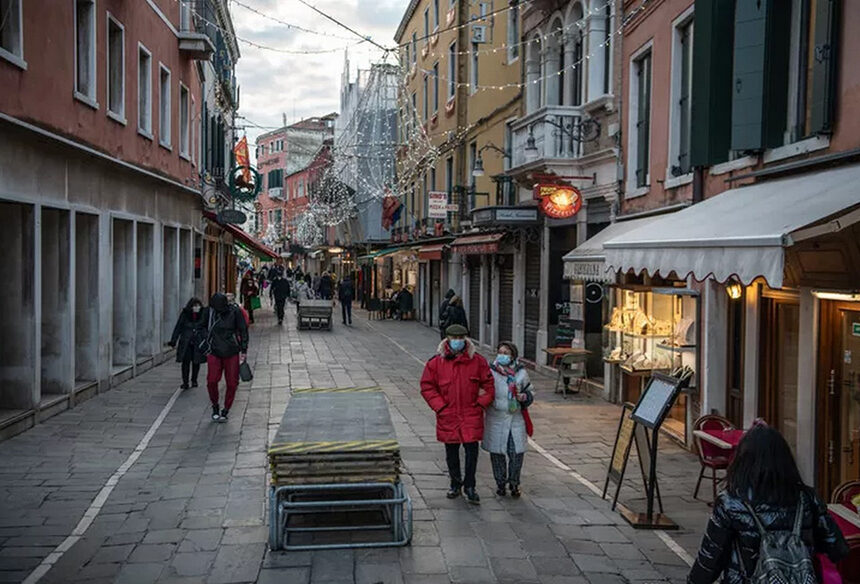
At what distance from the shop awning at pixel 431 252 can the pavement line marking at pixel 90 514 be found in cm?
1714

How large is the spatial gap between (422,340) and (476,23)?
31.1 ft

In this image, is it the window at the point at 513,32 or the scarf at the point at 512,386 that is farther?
the window at the point at 513,32

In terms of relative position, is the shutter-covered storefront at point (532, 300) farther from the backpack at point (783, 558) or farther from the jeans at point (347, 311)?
the backpack at point (783, 558)

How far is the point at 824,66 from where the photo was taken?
763 cm

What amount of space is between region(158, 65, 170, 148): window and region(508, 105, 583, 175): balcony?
8.13 meters

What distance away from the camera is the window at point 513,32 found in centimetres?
2050

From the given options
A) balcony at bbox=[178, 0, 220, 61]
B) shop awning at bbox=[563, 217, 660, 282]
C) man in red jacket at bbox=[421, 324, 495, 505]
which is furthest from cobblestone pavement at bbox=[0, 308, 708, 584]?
balcony at bbox=[178, 0, 220, 61]

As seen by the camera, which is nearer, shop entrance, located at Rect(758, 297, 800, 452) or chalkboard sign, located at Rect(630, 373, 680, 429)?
chalkboard sign, located at Rect(630, 373, 680, 429)

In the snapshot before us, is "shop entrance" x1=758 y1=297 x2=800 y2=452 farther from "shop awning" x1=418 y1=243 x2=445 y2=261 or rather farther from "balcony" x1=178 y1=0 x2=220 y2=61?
"shop awning" x1=418 y1=243 x2=445 y2=261

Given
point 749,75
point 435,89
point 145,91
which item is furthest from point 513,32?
point 749,75

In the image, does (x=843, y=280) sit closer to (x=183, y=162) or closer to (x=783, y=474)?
(x=783, y=474)

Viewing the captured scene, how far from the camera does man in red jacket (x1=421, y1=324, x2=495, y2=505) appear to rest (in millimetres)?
7578

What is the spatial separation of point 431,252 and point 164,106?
11.5 m

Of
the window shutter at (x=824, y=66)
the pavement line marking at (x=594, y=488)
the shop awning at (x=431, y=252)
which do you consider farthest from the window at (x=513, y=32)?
the window shutter at (x=824, y=66)
